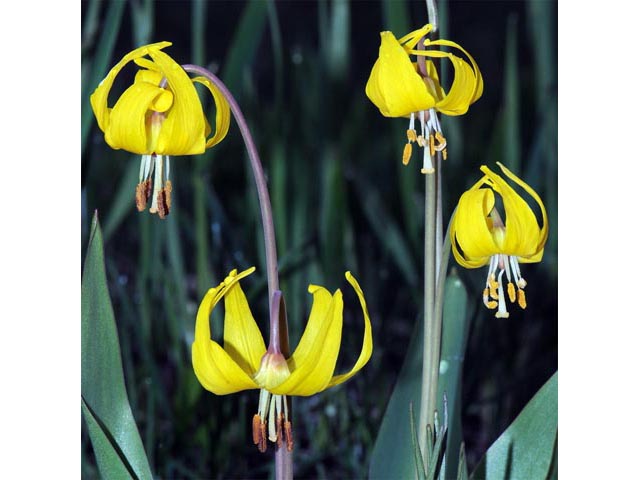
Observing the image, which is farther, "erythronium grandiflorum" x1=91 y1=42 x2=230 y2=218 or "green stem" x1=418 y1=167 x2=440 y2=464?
"green stem" x1=418 y1=167 x2=440 y2=464

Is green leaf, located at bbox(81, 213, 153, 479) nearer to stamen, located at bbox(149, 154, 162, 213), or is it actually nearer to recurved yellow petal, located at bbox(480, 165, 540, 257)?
stamen, located at bbox(149, 154, 162, 213)

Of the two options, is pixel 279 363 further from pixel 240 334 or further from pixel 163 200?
pixel 163 200

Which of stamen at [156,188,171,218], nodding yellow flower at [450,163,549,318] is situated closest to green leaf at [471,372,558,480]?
nodding yellow flower at [450,163,549,318]

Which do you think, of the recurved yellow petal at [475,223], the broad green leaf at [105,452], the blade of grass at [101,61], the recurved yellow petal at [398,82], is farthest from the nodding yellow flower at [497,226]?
the blade of grass at [101,61]

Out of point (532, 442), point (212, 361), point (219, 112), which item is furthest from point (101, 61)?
A: point (532, 442)

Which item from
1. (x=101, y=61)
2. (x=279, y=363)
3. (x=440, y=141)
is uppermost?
(x=101, y=61)

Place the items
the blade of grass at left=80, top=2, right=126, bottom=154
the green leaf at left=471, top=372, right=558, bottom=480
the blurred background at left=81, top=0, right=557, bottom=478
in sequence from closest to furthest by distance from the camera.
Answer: the green leaf at left=471, top=372, right=558, bottom=480, the blade of grass at left=80, top=2, right=126, bottom=154, the blurred background at left=81, top=0, right=557, bottom=478

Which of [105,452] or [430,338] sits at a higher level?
[430,338]
